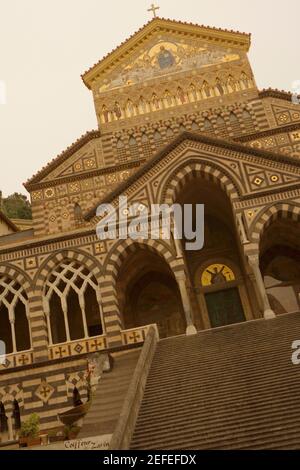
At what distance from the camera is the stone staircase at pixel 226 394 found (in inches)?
395

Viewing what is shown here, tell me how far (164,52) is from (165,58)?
1.61 feet

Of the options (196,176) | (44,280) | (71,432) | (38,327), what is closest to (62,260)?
(44,280)

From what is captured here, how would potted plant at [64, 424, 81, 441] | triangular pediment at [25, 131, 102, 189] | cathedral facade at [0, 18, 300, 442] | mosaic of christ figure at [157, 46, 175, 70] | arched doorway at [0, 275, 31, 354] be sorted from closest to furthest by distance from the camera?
potted plant at [64, 424, 81, 441] < cathedral facade at [0, 18, 300, 442] < arched doorway at [0, 275, 31, 354] < triangular pediment at [25, 131, 102, 189] < mosaic of christ figure at [157, 46, 175, 70]

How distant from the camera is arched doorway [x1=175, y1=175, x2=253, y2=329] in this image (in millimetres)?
22828

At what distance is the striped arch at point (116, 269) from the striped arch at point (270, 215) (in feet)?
10.3

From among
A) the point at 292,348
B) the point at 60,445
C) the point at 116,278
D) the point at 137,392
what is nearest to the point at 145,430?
the point at 137,392

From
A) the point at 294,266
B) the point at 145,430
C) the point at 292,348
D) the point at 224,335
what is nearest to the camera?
the point at 145,430

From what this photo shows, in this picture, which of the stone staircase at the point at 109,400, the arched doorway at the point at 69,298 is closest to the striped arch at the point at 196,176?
the arched doorway at the point at 69,298

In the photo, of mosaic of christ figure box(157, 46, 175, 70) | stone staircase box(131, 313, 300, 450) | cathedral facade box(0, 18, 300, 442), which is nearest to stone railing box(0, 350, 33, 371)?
cathedral facade box(0, 18, 300, 442)

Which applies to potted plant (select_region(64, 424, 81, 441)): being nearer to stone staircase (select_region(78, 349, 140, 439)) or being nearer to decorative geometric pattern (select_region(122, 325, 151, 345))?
stone staircase (select_region(78, 349, 140, 439))

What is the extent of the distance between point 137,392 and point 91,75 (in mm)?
22049

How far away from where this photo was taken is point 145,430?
437 inches

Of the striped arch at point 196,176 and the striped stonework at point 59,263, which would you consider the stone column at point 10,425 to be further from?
the striped arch at point 196,176

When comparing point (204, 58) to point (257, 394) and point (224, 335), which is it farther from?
point (257, 394)
